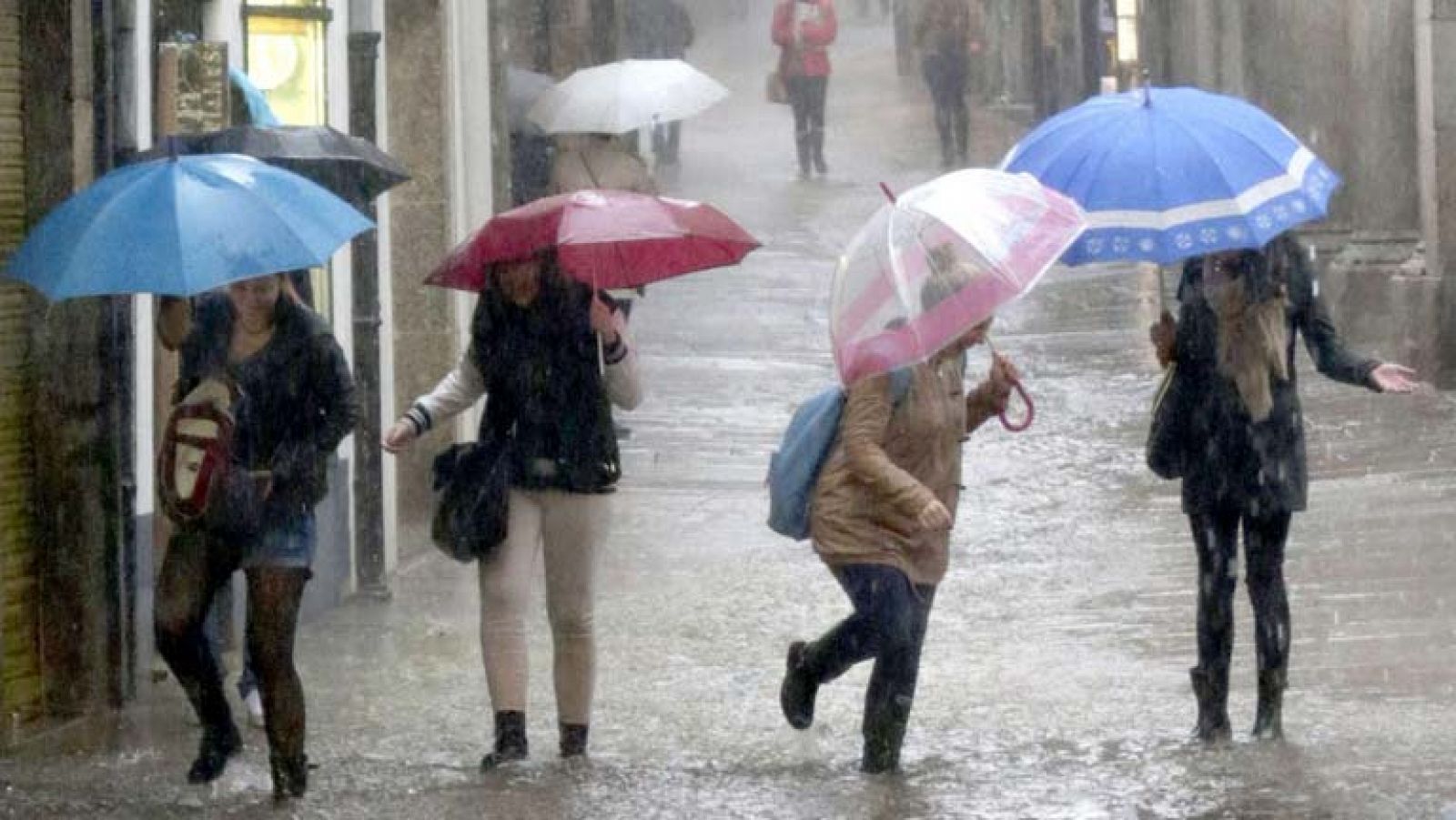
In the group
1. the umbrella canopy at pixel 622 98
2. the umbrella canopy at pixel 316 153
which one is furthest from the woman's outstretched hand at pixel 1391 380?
the umbrella canopy at pixel 622 98

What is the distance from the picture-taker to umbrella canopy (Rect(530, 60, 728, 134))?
14.6m

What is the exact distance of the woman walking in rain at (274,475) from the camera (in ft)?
26.6

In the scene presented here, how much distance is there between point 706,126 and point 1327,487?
23669 mm

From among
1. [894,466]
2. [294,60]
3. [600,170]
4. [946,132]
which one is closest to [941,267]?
[894,466]

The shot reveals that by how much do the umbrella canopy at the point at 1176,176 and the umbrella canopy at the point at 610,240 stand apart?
0.87m

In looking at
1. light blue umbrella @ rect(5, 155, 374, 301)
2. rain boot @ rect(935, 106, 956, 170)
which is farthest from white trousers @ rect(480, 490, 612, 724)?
rain boot @ rect(935, 106, 956, 170)

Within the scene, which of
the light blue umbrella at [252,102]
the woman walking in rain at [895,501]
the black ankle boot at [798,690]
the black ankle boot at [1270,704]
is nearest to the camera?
the woman walking in rain at [895,501]

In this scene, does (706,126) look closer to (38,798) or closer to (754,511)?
(754,511)

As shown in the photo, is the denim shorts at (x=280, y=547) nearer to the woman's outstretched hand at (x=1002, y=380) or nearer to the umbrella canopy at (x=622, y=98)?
the woman's outstretched hand at (x=1002, y=380)

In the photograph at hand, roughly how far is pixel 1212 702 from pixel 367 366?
442 cm

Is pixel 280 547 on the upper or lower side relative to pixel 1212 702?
upper

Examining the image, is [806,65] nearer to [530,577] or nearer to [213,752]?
[530,577]

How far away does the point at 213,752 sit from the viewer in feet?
28.2

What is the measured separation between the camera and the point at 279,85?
11875 mm
